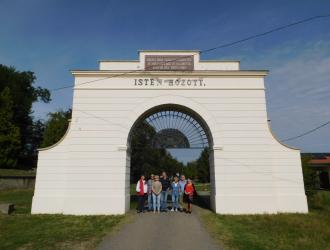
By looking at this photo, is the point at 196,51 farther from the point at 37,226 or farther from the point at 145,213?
the point at 37,226

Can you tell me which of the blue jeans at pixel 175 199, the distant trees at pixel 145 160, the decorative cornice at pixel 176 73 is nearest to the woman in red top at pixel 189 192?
the blue jeans at pixel 175 199

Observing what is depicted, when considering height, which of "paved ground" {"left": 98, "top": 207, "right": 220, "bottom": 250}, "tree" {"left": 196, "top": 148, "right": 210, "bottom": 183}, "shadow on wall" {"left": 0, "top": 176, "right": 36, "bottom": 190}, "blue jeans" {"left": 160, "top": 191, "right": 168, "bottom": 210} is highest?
"tree" {"left": 196, "top": 148, "right": 210, "bottom": 183}

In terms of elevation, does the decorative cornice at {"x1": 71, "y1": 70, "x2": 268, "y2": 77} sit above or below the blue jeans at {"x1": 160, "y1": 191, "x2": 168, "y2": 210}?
above

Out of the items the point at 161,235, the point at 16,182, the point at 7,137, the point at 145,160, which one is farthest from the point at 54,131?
the point at 161,235

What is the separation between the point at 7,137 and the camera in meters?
28.6

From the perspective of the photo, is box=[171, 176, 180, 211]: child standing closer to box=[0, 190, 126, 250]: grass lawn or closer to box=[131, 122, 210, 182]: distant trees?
box=[0, 190, 126, 250]: grass lawn

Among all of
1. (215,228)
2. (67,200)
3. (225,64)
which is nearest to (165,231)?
(215,228)

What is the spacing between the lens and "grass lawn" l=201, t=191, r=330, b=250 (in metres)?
6.52

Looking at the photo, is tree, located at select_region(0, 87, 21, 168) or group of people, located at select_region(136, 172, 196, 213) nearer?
group of people, located at select_region(136, 172, 196, 213)

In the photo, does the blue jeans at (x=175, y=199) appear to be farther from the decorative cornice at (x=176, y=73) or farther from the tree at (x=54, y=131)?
the tree at (x=54, y=131)

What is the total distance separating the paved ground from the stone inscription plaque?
20.4 feet

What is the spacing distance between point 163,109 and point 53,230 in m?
6.68

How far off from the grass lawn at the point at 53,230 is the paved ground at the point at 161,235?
19.5 inches

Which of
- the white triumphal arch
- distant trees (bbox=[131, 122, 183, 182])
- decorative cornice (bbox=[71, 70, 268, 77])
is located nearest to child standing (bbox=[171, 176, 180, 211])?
the white triumphal arch
